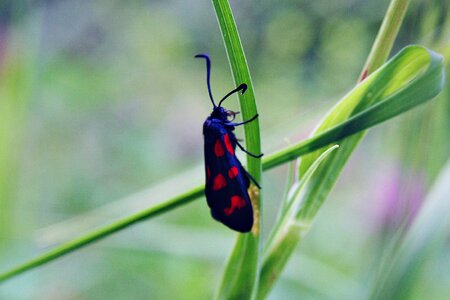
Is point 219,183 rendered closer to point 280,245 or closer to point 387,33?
point 280,245

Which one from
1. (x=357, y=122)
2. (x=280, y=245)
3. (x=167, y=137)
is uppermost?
(x=357, y=122)

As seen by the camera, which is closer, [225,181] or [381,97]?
[381,97]

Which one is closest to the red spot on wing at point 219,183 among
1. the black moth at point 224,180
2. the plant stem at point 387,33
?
the black moth at point 224,180

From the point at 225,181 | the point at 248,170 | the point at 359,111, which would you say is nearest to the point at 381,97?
the point at 359,111

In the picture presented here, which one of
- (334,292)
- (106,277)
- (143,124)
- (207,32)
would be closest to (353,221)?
(334,292)

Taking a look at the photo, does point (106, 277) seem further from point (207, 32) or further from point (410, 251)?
point (207, 32)

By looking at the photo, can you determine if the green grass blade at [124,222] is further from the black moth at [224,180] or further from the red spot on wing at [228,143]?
the red spot on wing at [228,143]
